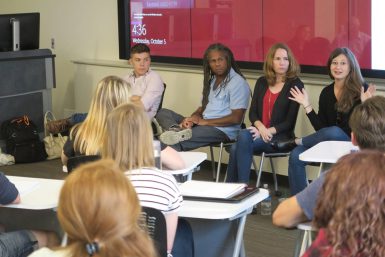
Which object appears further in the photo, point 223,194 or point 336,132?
point 336,132

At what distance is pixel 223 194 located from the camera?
321 cm

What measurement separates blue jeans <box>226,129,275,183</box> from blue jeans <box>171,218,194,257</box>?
2293 mm

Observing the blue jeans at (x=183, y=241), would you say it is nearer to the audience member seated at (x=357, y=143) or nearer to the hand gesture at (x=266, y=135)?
the audience member seated at (x=357, y=143)

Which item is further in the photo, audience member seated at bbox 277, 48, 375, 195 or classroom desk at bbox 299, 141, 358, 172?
audience member seated at bbox 277, 48, 375, 195

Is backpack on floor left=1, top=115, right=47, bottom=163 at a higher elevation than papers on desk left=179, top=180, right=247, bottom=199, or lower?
lower

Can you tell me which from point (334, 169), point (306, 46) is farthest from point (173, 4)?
point (334, 169)

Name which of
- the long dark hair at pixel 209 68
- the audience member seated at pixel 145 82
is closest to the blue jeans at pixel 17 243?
the long dark hair at pixel 209 68

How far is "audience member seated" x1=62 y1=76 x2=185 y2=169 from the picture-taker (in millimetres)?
3629

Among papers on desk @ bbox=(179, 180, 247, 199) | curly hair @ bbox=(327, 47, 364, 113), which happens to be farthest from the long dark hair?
papers on desk @ bbox=(179, 180, 247, 199)

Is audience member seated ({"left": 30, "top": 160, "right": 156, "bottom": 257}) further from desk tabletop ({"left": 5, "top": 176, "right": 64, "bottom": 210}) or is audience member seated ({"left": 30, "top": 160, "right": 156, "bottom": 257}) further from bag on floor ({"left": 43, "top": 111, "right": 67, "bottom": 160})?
bag on floor ({"left": 43, "top": 111, "right": 67, "bottom": 160})

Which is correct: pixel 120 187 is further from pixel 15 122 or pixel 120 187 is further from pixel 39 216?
pixel 15 122

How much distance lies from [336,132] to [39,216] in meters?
2.26

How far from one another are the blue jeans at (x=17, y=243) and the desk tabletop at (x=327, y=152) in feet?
4.90

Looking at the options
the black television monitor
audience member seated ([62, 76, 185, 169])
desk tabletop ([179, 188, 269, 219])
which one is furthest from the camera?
the black television monitor
